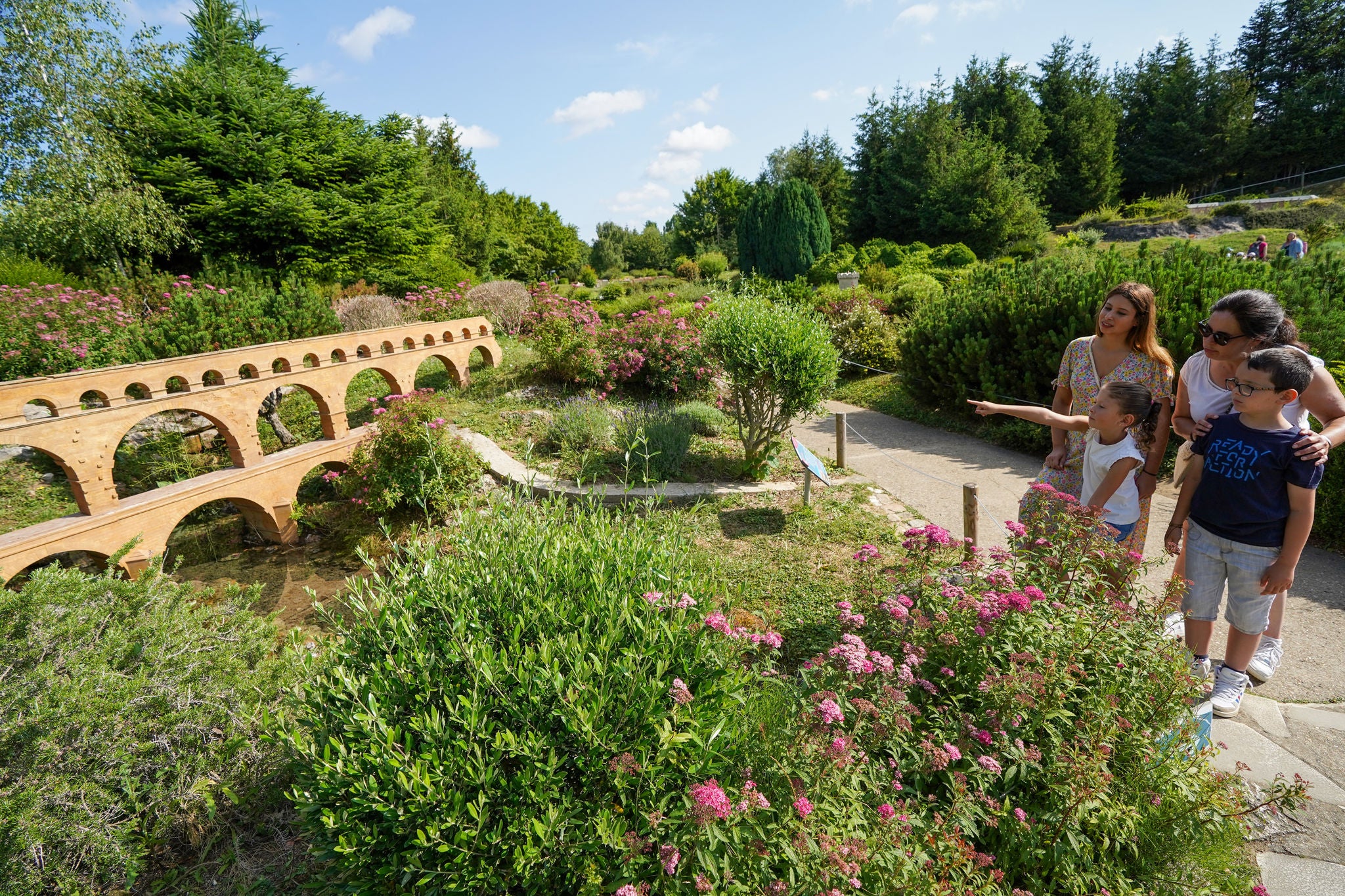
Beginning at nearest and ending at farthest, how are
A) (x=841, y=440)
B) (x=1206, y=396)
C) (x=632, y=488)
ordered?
(x=1206, y=396) → (x=632, y=488) → (x=841, y=440)

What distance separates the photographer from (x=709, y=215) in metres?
50.3

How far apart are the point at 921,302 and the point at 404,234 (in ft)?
44.7

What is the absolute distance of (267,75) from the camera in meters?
15.5

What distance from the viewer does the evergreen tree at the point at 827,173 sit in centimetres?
3547

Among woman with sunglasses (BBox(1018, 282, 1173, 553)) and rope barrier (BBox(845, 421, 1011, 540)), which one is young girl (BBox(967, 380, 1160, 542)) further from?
rope barrier (BBox(845, 421, 1011, 540))

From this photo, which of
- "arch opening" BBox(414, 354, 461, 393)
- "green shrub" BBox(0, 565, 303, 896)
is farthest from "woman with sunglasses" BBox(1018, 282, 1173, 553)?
"arch opening" BBox(414, 354, 461, 393)

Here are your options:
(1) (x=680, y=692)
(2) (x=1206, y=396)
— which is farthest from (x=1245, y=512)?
(1) (x=680, y=692)

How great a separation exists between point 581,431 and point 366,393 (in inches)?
233

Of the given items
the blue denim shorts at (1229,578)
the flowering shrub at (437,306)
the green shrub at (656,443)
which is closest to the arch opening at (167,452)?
the flowering shrub at (437,306)

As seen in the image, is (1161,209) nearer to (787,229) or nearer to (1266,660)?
(787,229)

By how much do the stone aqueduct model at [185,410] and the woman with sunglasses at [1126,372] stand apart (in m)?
7.09

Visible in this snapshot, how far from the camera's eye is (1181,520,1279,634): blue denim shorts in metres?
2.86

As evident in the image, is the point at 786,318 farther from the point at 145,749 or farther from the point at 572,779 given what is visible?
the point at 145,749

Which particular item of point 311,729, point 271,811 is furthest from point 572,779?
point 271,811
